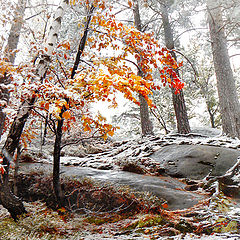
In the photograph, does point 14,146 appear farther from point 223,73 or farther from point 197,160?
point 223,73

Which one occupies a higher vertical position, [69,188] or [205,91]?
[205,91]

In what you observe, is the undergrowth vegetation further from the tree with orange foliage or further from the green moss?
the tree with orange foliage

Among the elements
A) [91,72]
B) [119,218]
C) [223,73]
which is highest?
[223,73]

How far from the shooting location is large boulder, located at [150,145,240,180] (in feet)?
17.9

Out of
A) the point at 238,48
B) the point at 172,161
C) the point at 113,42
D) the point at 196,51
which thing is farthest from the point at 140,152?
the point at 196,51

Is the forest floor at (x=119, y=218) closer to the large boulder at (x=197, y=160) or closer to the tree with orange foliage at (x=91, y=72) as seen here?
the tree with orange foliage at (x=91, y=72)

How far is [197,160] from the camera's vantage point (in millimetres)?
6086

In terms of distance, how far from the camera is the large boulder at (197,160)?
215 inches

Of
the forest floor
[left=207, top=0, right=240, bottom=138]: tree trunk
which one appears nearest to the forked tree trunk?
the forest floor

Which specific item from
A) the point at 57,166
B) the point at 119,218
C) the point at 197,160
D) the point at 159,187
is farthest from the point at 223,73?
the point at 57,166

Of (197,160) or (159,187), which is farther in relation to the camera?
(197,160)

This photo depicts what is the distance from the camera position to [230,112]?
8.01 meters

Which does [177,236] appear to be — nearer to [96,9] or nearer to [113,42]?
[113,42]

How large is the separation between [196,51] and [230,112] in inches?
382
